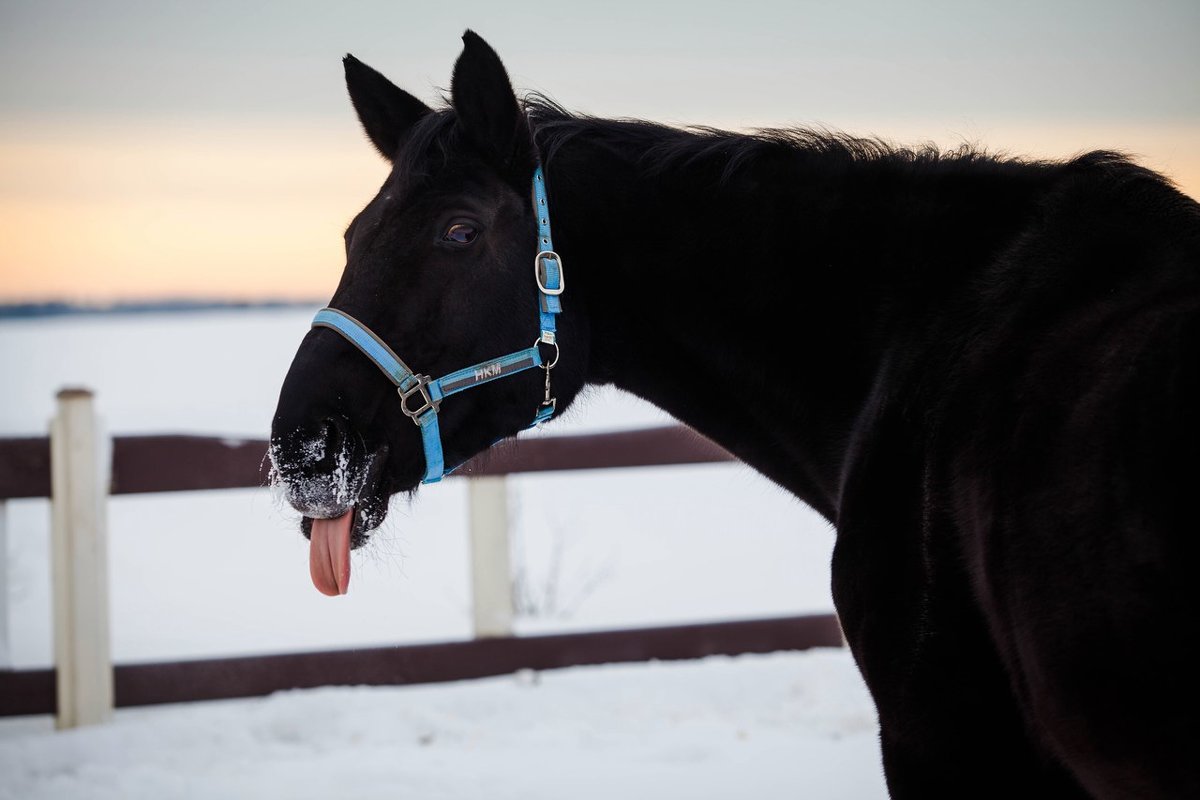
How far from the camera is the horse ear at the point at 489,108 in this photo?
7.00 feet

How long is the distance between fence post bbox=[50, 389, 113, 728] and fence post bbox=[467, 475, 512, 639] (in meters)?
1.88

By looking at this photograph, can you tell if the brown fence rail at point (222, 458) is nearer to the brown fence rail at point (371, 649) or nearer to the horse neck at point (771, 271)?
the brown fence rail at point (371, 649)

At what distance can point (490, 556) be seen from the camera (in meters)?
5.48

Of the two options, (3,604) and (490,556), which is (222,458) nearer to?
(3,604)

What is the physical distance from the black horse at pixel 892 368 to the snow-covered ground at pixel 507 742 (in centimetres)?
227

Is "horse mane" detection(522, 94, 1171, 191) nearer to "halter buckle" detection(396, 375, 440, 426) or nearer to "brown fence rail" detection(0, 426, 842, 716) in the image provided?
"halter buckle" detection(396, 375, 440, 426)

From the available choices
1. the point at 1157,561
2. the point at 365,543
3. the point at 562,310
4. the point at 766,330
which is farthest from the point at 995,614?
the point at 365,543

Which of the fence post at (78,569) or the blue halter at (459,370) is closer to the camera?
the blue halter at (459,370)

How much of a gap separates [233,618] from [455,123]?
571cm

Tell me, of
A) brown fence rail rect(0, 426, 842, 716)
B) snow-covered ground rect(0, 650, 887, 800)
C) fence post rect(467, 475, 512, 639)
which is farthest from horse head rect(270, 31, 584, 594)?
fence post rect(467, 475, 512, 639)

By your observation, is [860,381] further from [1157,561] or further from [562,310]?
[1157,561]

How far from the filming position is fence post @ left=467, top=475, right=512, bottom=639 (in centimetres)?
545

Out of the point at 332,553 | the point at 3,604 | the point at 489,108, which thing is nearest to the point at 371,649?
the point at 3,604

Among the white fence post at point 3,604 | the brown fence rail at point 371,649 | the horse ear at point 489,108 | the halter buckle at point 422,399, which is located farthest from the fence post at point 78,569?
the horse ear at point 489,108
